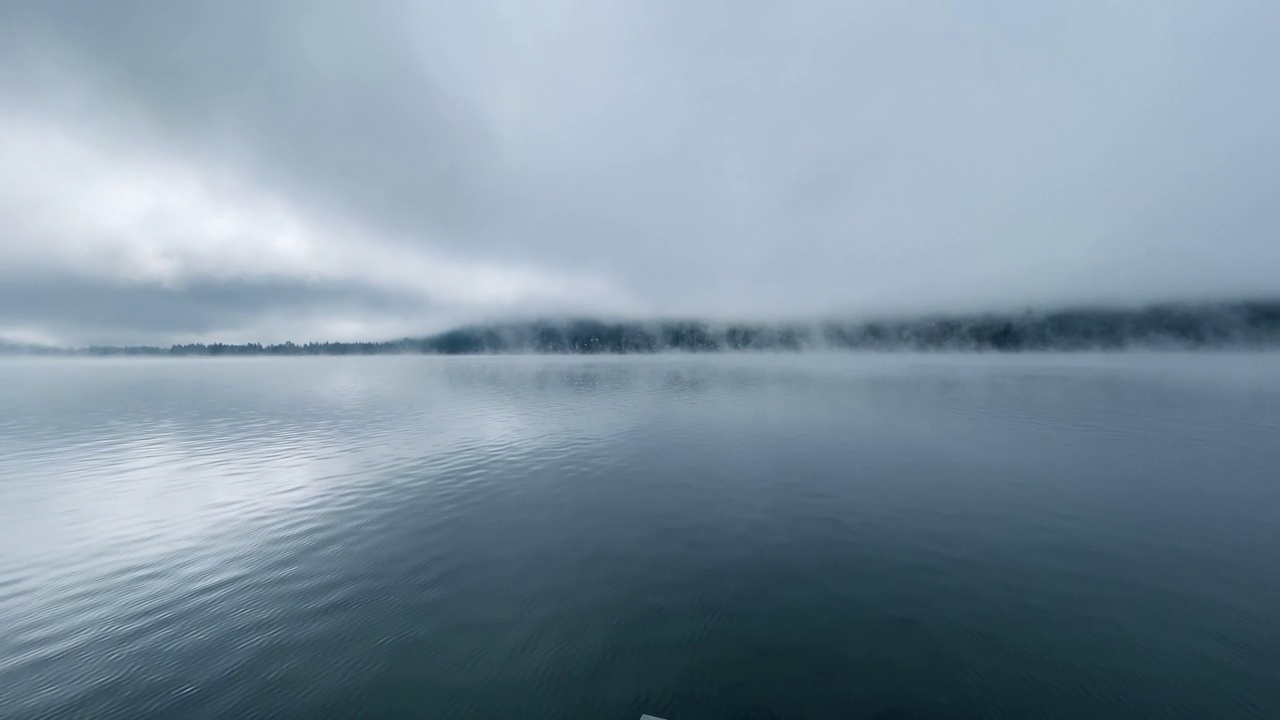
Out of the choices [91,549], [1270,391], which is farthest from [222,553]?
[1270,391]

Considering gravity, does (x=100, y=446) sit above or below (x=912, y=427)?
above

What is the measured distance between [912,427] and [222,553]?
5472 centimetres

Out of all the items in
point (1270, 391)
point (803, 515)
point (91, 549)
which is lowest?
point (1270, 391)

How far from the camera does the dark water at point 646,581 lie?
11367 millimetres

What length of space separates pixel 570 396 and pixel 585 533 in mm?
58150

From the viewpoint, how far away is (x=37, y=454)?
122 feet

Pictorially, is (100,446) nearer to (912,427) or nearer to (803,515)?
(803,515)

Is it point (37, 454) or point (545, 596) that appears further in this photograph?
point (37, 454)

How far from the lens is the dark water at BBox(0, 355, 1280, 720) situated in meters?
11.4

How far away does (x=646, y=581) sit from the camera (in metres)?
16.7

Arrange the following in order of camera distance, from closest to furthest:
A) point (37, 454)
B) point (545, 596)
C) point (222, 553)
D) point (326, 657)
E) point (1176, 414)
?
point (326, 657)
point (545, 596)
point (222, 553)
point (37, 454)
point (1176, 414)

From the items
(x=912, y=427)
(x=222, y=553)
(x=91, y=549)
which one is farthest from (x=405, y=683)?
(x=912, y=427)

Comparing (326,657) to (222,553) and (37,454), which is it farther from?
(37,454)

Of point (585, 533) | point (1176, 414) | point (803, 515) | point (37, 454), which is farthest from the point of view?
point (1176, 414)
